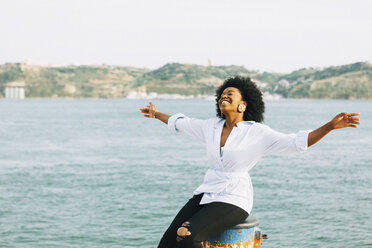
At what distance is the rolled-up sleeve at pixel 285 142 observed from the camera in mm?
4172

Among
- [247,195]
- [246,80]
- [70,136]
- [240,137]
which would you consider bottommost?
[70,136]

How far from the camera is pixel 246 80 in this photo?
4.77 m

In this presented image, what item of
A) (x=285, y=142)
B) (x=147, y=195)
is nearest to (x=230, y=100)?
(x=285, y=142)

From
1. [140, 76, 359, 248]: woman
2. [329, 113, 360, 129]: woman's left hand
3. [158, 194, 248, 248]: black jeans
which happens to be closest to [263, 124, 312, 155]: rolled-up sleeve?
[140, 76, 359, 248]: woman

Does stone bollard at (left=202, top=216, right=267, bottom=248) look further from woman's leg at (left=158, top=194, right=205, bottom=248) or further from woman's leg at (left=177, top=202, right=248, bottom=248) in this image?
woman's leg at (left=158, top=194, right=205, bottom=248)

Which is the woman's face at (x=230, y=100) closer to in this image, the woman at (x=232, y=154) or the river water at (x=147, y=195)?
the woman at (x=232, y=154)

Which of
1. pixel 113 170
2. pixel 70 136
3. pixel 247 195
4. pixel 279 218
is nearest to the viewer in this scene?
pixel 247 195

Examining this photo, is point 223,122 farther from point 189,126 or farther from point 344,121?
point 344,121

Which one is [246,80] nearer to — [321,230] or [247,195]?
[247,195]

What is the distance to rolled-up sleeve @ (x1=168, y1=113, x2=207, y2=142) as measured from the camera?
4.82 m

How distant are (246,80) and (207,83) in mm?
190373

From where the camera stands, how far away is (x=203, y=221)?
4.20 metres

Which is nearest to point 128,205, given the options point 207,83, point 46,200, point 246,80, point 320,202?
point 46,200

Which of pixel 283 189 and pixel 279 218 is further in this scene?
pixel 283 189
